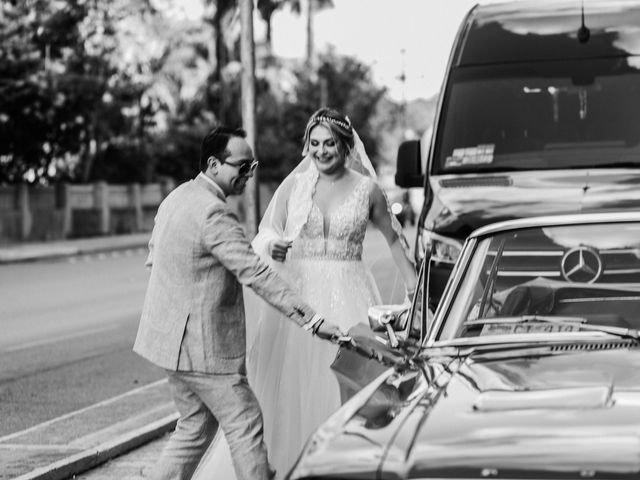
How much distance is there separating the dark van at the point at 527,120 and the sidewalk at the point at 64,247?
23.3m

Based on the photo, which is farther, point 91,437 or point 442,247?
point 442,247

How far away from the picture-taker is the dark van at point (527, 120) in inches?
381

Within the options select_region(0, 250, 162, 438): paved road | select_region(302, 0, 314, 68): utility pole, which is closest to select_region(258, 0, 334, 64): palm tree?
select_region(302, 0, 314, 68): utility pole

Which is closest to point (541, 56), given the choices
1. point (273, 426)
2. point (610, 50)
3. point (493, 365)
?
point (610, 50)

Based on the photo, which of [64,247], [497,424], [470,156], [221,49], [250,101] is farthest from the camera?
[221,49]

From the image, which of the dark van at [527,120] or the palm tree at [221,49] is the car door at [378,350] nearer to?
the dark van at [527,120]

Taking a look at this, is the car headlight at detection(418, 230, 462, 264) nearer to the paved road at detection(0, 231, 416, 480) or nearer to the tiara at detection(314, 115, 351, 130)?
the paved road at detection(0, 231, 416, 480)

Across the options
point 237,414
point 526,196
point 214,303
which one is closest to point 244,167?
point 214,303

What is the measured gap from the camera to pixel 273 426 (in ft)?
24.5

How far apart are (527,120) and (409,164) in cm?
102

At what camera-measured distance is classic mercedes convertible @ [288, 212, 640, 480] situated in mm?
3658

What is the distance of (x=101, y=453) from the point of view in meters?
8.34

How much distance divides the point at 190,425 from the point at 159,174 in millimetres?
47289

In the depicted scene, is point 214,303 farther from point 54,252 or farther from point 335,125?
point 54,252
